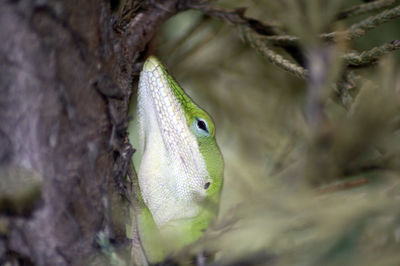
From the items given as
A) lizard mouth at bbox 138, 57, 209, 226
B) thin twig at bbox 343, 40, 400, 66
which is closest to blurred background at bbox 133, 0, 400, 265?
thin twig at bbox 343, 40, 400, 66

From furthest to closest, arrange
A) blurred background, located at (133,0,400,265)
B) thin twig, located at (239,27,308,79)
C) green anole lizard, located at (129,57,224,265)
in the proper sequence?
green anole lizard, located at (129,57,224,265), thin twig, located at (239,27,308,79), blurred background, located at (133,0,400,265)

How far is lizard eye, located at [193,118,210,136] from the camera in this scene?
1745 mm

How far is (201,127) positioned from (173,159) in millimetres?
209

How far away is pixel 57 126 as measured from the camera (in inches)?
32.4

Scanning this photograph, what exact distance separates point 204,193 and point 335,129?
1153mm

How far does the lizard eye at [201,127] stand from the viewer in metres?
1.75

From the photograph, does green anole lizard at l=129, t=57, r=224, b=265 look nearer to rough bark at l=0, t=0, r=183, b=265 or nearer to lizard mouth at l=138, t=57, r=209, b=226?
lizard mouth at l=138, t=57, r=209, b=226

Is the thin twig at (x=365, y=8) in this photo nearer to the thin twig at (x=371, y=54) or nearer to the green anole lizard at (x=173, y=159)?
the thin twig at (x=371, y=54)

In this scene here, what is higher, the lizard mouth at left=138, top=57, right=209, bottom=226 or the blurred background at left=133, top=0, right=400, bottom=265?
the lizard mouth at left=138, top=57, right=209, bottom=226

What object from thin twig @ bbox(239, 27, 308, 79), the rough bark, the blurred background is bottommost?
the blurred background

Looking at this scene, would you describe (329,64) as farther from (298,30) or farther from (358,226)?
(358,226)

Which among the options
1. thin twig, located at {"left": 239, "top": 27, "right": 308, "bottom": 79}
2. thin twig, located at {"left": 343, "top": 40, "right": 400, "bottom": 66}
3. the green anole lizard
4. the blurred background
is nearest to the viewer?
the blurred background

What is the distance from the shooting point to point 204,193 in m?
1.76

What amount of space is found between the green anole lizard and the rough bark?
2.18 feet
